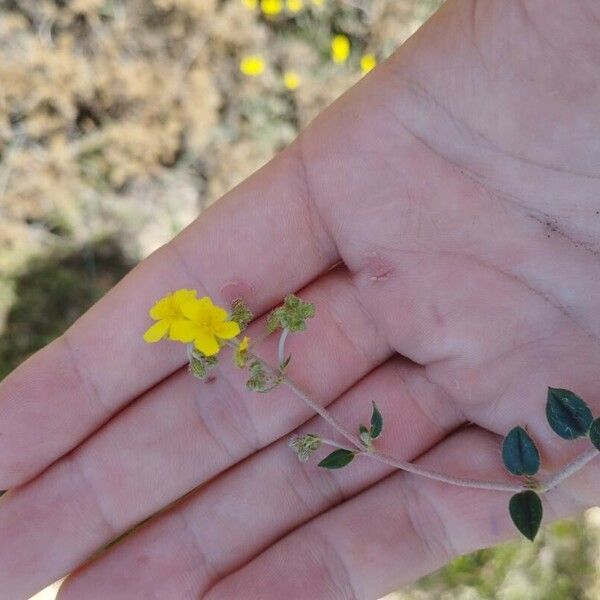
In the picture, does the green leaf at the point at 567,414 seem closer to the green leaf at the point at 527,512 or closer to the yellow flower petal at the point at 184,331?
the green leaf at the point at 527,512

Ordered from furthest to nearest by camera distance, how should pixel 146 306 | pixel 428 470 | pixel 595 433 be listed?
pixel 146 306, pixel 428 470, pixel 595 433

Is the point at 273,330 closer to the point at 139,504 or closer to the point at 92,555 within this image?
the point at 139,504

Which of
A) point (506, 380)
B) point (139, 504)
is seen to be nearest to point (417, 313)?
point (506, 380)

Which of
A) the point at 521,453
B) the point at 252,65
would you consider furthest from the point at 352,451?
the point at 252,65

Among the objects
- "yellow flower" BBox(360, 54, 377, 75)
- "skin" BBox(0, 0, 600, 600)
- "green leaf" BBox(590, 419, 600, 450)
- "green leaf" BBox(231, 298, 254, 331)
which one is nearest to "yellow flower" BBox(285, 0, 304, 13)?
"yellow flower" BBox(360, 54, 377, 75)

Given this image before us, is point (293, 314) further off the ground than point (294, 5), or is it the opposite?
point (294, 5)

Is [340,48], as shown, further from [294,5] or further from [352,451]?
[352,451]

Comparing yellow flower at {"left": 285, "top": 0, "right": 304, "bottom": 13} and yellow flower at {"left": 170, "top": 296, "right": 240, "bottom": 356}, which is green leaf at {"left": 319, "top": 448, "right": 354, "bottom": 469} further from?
yellow flower at {"left": 285, "top": 0, "right": 304, "bottom": 13}
